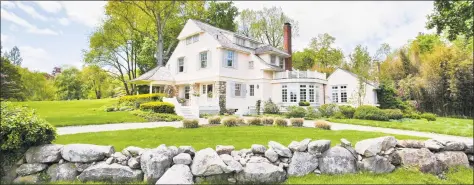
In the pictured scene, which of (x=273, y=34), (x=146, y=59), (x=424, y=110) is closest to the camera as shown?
(x=424, y=110)

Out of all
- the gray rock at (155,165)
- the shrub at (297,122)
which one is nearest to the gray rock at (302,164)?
the gray rock at (155,165)

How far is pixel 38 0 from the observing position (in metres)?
4.54

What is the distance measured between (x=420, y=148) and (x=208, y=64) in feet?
55.2

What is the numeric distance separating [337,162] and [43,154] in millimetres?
5512

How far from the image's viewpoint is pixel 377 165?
486 cm

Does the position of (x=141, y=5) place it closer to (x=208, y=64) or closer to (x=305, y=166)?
(x=208, y=64)

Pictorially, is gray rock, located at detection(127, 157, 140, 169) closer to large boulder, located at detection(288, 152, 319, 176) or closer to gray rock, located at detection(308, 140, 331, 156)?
large boulder, located at detection(288, 152, 319, 176)

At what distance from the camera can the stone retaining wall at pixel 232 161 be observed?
14.8 ft

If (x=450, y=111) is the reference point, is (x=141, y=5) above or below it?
above

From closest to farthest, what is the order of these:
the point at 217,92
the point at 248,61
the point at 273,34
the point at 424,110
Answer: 1. the point at 424,110
2. the point at 217,92
3. the point at 248,61
4. the point at 273,34

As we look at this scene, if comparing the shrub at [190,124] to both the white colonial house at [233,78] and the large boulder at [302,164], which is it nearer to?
the large boulder at [302,164]

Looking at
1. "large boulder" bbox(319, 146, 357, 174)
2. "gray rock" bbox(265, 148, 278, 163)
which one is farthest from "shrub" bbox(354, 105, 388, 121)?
"gray rock" bbox(265, 148, 278, 163)

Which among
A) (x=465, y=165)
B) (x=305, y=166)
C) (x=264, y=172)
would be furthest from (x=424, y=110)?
(x=264, y=172)

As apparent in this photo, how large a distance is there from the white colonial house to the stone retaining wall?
1403 centimetres
